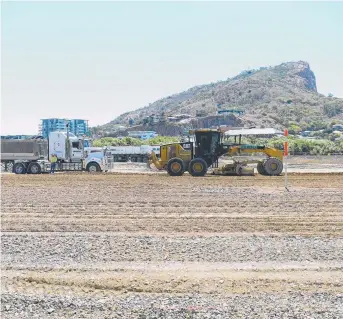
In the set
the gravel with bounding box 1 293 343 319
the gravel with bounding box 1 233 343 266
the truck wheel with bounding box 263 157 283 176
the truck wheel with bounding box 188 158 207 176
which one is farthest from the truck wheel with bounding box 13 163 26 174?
the gravel with bounding box 1 293 343 319

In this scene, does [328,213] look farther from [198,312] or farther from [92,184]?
[92,184]

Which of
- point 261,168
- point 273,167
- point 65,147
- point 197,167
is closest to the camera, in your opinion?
point 197,167

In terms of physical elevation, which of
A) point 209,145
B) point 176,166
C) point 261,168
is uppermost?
point 209,145

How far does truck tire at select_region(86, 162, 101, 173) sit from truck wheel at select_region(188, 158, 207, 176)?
9.06 meters

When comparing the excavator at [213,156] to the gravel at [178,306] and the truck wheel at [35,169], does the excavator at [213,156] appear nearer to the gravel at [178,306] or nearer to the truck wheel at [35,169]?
the truck wheel at [35,169]

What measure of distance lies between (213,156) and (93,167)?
974 centimetres

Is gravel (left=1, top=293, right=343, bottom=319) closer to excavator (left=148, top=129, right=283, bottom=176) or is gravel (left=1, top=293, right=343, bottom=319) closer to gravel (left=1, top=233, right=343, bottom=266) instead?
gravel (left=1, top=233, right=343, bottom=266)

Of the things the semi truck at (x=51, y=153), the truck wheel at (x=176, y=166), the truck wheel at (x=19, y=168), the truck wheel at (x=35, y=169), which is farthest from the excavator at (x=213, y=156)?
the truck wheel at (x=19, y=168)

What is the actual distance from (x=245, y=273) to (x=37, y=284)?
3.37m

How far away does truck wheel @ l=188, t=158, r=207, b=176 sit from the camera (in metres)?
29.9

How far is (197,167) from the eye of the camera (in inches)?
1181

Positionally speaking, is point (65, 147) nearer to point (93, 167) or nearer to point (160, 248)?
point (93, 167)

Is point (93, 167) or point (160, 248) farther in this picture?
point (93, 167)

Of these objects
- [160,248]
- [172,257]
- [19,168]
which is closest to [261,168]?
[19,168]
